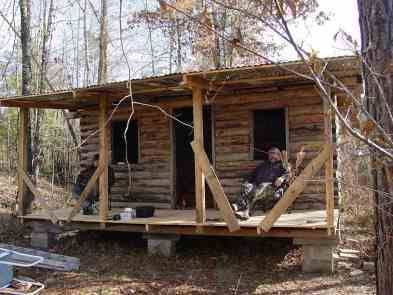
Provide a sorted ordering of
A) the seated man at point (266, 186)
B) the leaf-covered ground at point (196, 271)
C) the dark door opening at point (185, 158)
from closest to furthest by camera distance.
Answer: the leaf-covered ground at point (196, 271)
the seated man at point (266, 186)
the dark door opening at point (185, 158)

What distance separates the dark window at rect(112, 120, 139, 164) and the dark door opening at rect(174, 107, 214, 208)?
3.30 feet

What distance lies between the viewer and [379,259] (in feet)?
9.57

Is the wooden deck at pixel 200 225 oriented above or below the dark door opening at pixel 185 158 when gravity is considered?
below

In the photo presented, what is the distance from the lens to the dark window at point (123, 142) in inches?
448

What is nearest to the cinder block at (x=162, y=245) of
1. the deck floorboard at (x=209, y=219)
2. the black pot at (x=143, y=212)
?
the deck floorboard at (x=209, y=219)

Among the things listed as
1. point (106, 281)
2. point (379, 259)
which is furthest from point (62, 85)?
point (379, 259)

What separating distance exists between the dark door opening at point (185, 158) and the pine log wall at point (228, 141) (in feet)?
1.21

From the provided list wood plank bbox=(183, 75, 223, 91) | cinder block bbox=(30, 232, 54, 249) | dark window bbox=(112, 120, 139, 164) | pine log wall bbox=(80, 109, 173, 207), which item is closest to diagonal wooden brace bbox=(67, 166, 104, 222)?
cinder block bbox=(30, 232, 54, 249)

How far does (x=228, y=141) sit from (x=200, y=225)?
258cm

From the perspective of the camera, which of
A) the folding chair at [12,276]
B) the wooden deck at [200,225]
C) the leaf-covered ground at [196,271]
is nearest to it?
the folding chair at [12,276]

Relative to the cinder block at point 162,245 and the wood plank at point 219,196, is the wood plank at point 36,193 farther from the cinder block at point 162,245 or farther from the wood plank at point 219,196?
the wood plank at point 219,196

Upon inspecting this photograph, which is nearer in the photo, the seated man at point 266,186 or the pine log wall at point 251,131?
the seated man at point 266,186

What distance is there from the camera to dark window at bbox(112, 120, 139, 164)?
1138 centimetres

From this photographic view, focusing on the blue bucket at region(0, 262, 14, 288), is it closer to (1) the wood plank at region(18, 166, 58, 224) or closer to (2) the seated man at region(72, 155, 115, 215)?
(1) the wood plank at region(18, 166, 58, 224)
